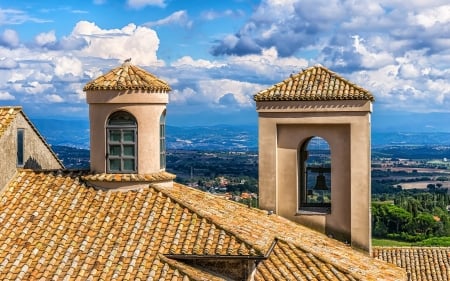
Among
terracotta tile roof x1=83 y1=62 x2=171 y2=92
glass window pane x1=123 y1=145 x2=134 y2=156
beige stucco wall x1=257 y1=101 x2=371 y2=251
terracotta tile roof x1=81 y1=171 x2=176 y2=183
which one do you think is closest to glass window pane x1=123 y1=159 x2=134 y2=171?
glass window pane x1=123 y1=145 x2=134 y2=156

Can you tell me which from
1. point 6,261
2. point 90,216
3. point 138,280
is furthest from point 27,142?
point 138,280

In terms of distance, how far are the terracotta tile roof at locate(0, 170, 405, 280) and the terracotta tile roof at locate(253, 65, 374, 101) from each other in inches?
173

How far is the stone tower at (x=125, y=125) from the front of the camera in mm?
16375

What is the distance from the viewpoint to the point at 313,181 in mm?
21766

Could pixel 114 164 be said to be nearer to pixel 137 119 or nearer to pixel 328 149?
pixel 137 119

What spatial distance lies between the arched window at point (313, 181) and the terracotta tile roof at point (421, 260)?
11758mm

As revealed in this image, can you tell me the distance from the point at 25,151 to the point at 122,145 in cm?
289

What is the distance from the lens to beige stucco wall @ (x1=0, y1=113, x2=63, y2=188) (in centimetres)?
1628

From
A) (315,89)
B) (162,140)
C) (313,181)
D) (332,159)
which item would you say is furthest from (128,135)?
(313,181)

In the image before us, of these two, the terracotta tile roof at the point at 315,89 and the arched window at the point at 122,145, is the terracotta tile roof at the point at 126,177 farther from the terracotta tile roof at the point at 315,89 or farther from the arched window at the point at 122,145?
the terracotta tile roof at the point at 315,89

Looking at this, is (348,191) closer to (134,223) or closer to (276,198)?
(276,198)

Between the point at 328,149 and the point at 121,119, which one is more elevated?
the point at 121,119

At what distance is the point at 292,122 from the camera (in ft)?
67.4

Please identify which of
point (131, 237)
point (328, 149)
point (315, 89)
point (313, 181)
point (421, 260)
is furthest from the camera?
point (421, 260)
